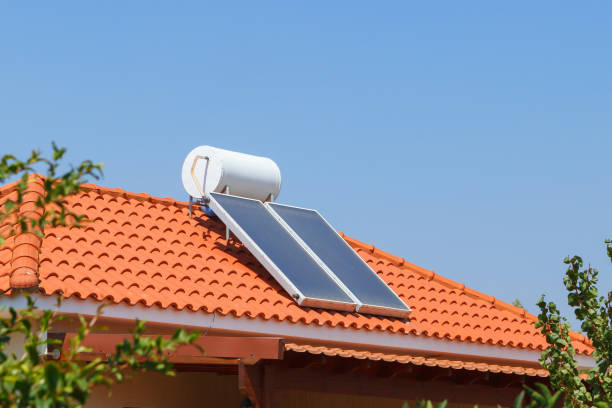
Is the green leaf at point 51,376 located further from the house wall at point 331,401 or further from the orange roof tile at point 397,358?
the house wall at point 331,401

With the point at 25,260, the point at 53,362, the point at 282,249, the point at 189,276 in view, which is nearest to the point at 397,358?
the point at 282,249

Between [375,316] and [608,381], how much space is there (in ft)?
15.5

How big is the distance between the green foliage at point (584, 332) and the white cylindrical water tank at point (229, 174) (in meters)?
6.23

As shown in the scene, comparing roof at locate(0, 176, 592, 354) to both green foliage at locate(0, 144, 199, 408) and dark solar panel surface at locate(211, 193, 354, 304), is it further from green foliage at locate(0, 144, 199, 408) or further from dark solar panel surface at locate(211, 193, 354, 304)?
green foliage at locate(0, 144, 199, 408)

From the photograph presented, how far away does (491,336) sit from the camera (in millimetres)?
12430

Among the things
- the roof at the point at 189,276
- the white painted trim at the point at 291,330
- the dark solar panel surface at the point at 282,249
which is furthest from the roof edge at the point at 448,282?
the dark solar panel surface at the point at 282,249

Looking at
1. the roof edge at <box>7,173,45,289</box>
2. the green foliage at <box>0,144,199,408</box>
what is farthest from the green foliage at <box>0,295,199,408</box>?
the roof edge at <box>7,173,45,289</box>

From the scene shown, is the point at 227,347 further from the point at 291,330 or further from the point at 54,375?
the point at 54,375

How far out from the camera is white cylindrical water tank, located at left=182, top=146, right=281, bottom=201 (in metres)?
13.0

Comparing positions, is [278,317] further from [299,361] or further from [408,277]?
[408,277]

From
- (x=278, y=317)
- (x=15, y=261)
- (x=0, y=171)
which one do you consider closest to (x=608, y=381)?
(x=278, y=317)

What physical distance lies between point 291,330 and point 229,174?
3.30 m

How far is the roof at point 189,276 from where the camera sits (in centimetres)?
994

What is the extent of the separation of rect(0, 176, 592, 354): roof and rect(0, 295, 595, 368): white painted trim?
8cm
